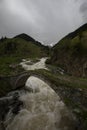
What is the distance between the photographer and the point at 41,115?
2383 centimetres

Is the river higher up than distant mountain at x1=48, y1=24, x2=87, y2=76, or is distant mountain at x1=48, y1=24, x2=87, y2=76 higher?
distant mountain at x1=48, y1=24, x2=87, y2=76

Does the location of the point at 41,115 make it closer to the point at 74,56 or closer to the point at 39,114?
the point at 39,114

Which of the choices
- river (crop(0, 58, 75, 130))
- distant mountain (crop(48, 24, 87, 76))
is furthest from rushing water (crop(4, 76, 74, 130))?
distant mountain (crop(48, 24, 87, 76))

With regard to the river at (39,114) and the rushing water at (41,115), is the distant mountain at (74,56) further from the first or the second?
the rushing water at (41,115)

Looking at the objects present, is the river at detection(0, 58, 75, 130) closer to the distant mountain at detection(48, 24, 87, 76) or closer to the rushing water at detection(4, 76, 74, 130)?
the rushing water at detection(4, 76, 74, 130)

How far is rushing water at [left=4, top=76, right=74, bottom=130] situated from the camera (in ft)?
70.5

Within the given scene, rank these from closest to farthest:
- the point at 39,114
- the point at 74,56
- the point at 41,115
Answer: the point at 41,115 < the point at 39,114 < the point at 74,56

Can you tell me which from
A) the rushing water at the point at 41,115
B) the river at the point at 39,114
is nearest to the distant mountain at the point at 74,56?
the river at the point at 39,114

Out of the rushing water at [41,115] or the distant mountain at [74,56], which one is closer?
the rushing water at [41,115]

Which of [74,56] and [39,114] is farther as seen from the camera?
[74,56]

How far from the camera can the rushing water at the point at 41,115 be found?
2148 cm

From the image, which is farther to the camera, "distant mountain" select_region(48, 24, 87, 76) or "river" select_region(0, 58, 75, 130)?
"distant mountain" select_region(48, 24, 87, 76)

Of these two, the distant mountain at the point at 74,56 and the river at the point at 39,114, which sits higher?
the distant mountain at the point at 74,56

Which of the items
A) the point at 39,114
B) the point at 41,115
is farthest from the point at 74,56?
the point at 41,115
